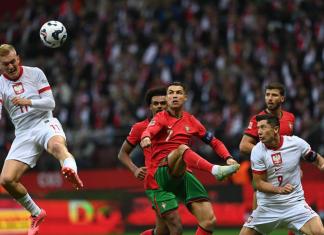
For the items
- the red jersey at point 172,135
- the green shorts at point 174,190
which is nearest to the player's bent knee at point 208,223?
the green shorts at point 174,190

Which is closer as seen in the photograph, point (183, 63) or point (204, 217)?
point (204, 217)

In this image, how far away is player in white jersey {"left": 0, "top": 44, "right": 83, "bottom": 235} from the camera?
11.6 meters

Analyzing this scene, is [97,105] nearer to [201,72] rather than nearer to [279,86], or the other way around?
[201,72]

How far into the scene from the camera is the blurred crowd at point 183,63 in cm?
2073

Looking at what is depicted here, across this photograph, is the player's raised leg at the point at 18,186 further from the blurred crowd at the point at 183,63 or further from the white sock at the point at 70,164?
the blurred crowd at the point at 183,63

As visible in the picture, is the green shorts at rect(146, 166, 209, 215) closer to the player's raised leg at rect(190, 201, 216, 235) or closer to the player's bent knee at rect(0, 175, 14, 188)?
the player's raised leg at rect(190, 201, 216, 235)

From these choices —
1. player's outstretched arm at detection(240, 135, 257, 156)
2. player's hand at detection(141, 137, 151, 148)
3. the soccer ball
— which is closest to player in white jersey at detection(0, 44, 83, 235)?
the soccer ball

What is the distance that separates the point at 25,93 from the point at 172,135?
207 centimetres

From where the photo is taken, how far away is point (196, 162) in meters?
10.5

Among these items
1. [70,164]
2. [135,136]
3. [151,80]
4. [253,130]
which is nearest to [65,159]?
[70,164]

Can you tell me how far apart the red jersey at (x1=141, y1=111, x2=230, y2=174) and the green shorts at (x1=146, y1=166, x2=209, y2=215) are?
0.27 metres

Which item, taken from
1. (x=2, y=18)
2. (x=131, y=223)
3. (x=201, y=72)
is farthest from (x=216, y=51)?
(x=2, y=18)

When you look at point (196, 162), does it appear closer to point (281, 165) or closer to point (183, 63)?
point (281, 165)

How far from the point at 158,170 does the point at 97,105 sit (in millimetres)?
12353
